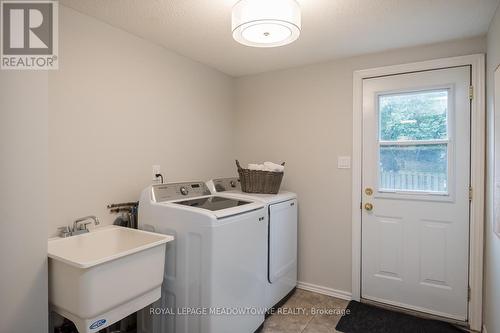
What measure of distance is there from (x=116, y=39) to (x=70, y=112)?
0.66m

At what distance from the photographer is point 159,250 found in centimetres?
168

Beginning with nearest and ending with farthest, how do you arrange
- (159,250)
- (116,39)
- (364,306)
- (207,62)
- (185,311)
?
1. (159,250)
2. (185,311)
3. (116,39)
4. (364,306)
5. (207,62)

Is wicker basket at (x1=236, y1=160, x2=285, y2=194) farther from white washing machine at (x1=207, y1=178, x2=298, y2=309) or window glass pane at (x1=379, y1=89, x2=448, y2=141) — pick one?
window glass pane at (x1=379, y1=89, x2=448, y2=141)

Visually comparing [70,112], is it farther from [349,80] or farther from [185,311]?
[349,80]

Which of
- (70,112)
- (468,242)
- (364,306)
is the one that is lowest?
(364,306)

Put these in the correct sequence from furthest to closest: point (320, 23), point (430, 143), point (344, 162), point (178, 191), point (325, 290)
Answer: point (325, 290) → point (344, 162) → point (430, 143) → point (178, 191) → point (320, 23)

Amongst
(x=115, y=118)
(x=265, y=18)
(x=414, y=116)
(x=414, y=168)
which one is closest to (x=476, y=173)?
(x=414, y=168)

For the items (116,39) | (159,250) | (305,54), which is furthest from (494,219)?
(116,39)

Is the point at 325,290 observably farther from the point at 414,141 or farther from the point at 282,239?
the point at 414,141

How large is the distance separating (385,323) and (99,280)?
6.88ft

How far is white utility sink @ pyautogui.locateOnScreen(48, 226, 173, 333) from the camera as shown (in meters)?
1.34

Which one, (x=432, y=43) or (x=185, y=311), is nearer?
(x=185, y=311)

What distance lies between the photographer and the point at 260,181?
8.37ft

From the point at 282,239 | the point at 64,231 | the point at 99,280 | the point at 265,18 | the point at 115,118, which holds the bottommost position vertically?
the point at 282,239
